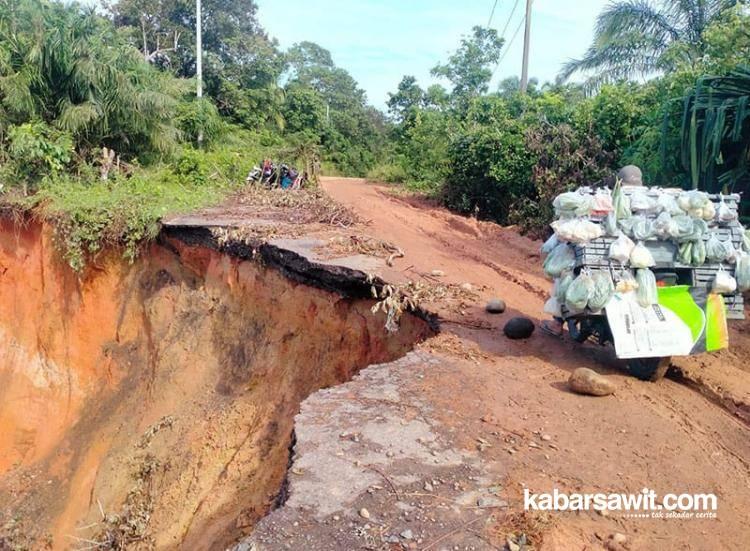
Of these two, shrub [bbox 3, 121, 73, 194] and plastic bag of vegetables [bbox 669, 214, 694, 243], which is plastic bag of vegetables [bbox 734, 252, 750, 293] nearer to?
plastic bag of vegetables [bbox 669, 214, 694, 243]

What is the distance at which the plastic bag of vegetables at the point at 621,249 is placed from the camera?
14.4 feet

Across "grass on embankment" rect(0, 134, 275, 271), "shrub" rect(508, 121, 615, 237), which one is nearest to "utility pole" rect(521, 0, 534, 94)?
"shrub" rect(508, 121, 615, 237)

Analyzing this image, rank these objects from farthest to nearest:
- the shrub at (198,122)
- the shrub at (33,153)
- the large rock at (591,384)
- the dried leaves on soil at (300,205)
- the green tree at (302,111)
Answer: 1. the green tree at (302,111)
2. the shrub at (198,122)
3. the shrub at (33,153)
4. the dried leaves on soil at (300,205)
5. the large rock at (591,384)

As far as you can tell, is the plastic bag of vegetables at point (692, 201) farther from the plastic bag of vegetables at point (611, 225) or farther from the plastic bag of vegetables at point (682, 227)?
the plastic bag of vegetables at point (611, 225)

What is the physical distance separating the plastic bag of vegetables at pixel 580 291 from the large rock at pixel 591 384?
463 mm

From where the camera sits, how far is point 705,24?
41.8 feet

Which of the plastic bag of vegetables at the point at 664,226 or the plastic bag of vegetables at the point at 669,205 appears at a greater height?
the plastic bag of vegetables at the point at 669,205

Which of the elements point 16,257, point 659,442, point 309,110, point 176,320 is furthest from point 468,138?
point 309,110

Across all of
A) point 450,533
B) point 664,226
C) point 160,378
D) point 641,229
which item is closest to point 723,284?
point 664,226

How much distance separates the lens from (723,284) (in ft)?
14.6

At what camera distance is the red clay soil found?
3.00m

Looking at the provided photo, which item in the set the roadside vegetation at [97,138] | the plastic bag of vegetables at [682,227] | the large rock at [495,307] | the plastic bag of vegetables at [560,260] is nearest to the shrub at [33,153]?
the roadside vegetation at [97,138]

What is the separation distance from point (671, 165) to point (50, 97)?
10995 millimetres

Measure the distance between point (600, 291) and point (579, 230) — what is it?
46 cm
